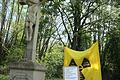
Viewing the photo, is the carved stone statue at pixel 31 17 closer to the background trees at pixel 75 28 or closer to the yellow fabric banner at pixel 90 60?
the yellow fabric banner at pixel 90 60

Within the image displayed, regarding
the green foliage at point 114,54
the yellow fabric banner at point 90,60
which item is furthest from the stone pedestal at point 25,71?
the green foliage at point 114,54

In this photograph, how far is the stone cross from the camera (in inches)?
332

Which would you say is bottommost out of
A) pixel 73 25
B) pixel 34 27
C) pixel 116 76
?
pixel 116 76

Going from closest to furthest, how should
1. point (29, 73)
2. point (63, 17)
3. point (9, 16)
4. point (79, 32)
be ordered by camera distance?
point (29, 73)
point (79, 32)
point (63, 17)
point (9, 16)

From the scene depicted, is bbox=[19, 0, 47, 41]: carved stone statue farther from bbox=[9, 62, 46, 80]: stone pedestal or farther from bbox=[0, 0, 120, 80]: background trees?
bbox=[0, 0, 120, 80]: background trees

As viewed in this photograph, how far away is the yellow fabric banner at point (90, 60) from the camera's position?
10.8 metres

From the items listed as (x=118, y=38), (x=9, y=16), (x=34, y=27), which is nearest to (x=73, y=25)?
(x=118, y=38)

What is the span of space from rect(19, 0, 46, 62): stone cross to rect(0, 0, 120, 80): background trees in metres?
14.4

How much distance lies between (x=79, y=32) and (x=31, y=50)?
54.2ft

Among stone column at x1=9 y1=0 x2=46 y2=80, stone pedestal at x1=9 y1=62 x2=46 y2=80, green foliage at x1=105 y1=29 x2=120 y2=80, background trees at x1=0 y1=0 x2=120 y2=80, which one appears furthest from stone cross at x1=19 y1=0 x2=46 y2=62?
green foliage at x1=105 y1=29 x2=120 y2=80

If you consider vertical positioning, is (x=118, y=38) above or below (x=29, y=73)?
above

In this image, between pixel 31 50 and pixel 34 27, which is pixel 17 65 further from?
pixel 34 27

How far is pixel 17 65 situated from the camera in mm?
8156

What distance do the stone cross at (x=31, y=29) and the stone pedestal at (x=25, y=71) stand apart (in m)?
0.29
